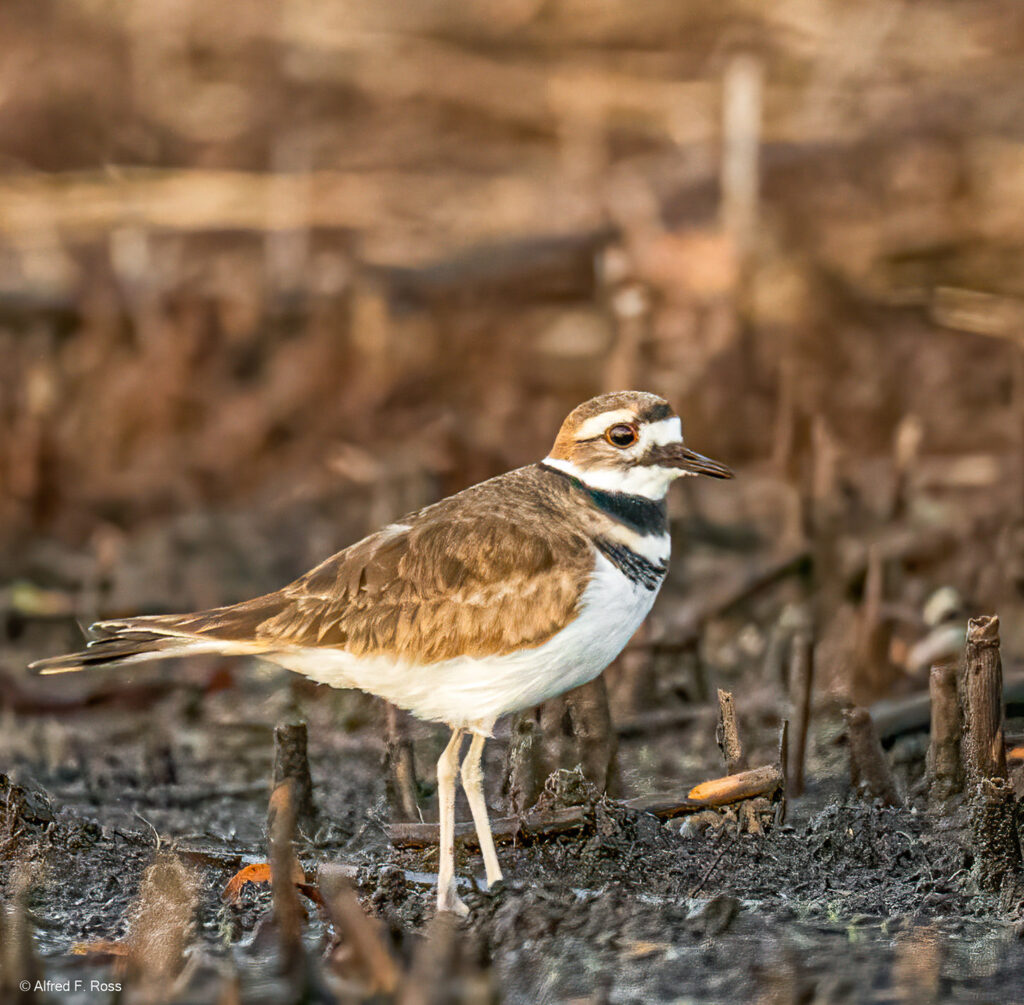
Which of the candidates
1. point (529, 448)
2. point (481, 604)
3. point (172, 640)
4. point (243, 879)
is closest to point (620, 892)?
point (481, 604)

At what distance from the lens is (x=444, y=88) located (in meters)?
14.0

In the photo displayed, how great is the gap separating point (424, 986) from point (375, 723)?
134 inches

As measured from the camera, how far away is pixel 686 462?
15.3 feet

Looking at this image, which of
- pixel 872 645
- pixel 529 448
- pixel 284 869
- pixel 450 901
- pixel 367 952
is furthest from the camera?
pixel 529 448

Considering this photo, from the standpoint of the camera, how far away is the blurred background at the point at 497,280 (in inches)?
311

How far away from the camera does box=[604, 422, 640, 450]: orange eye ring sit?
469cm

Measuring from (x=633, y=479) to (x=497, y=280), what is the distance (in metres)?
6.76

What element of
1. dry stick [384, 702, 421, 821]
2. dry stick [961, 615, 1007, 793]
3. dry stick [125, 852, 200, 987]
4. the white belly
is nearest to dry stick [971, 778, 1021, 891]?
dry stick [961, 615, 1007, 793]

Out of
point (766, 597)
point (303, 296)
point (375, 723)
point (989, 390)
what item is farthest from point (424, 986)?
point (303, 296)

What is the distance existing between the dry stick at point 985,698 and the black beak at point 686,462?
876 mm

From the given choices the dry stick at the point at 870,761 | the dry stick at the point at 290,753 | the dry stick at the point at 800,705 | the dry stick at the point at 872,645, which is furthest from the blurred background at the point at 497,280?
the dry stick at the point at 290,753

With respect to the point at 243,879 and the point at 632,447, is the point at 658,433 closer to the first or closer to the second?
the point at 632,447

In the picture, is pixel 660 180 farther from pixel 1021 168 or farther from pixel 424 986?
pixel 424 986

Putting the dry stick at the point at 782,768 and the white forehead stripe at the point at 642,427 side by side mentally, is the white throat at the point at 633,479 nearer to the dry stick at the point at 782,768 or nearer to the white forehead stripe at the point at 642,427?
the white forehead stripe at the point at 642,427
